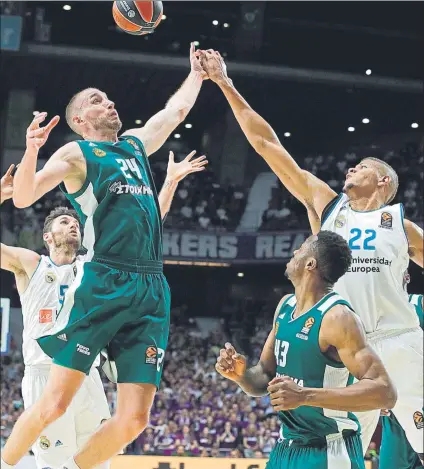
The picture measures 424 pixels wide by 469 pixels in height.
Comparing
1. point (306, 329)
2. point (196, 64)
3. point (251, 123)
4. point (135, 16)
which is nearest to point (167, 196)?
point (251, 123)

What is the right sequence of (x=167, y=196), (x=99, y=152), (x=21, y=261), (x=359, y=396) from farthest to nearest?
1. (x=21, y=261)
2. (x=167, y=196)
3. (x=99, y=152)
4. (x=359, y=396)

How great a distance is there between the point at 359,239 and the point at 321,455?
210cm

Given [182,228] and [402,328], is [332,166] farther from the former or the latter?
[402,328]

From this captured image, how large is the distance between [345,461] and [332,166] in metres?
18.5

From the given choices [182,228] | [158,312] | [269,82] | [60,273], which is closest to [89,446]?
[158,312]

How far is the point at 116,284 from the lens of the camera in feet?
15.1

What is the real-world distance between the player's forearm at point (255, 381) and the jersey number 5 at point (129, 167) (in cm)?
134

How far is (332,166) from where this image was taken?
72.6 ft

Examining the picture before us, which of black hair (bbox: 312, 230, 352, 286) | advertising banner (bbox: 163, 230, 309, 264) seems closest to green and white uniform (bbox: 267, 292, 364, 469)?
black hair (bbox: 312, 230, 352, 286)

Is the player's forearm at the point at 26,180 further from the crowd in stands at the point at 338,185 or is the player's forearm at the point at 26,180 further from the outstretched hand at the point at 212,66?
the crowd in stands at the point at 338,185

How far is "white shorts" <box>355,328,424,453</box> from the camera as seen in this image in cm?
552

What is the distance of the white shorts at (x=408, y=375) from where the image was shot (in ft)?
18.1

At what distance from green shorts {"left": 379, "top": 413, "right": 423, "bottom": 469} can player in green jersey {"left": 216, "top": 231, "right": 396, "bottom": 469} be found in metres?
2.03

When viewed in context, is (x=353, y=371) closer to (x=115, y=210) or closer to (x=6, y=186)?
(x=115, y=210)
